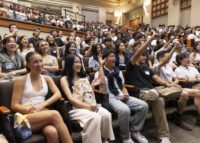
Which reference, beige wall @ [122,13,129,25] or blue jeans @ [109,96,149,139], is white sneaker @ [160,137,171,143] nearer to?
blue jeans @ [109,96,149,139]

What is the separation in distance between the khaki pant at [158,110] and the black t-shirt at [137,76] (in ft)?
0.60

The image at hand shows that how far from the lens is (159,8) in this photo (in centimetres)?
1348

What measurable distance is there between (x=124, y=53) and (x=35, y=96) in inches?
96.5

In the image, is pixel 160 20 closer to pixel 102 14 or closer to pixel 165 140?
pixel 102 14

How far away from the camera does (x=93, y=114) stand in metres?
2.05

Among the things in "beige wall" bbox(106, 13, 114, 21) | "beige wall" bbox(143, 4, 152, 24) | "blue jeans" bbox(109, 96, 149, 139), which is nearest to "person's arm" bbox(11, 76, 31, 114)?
"blue jeans" bbox(109, 96, 149, 139)

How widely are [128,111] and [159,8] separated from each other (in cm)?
1226

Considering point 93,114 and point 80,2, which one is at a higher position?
point 80,2

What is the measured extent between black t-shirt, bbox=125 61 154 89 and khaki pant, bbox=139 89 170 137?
0.18 m

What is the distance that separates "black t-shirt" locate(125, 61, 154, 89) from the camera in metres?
2.74

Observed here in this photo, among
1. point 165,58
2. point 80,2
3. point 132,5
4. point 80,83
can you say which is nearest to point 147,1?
point 132,5

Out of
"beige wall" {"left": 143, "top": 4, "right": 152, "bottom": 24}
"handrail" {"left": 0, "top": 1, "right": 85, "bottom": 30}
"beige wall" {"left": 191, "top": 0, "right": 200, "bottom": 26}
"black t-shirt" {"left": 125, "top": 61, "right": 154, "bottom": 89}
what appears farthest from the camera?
"beige wall" {"left": 143, "top": 4, "right": 152, "bottom": 24}

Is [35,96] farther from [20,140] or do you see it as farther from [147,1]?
[147,1]

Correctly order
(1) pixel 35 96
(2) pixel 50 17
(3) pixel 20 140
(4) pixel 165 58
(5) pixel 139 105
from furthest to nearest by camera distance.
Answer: (2) pixel 50 17 < (4) pixel 165 58 < (5) pixel 139 105 < (1) pixel 35 96 < (3) pixel 20 140
